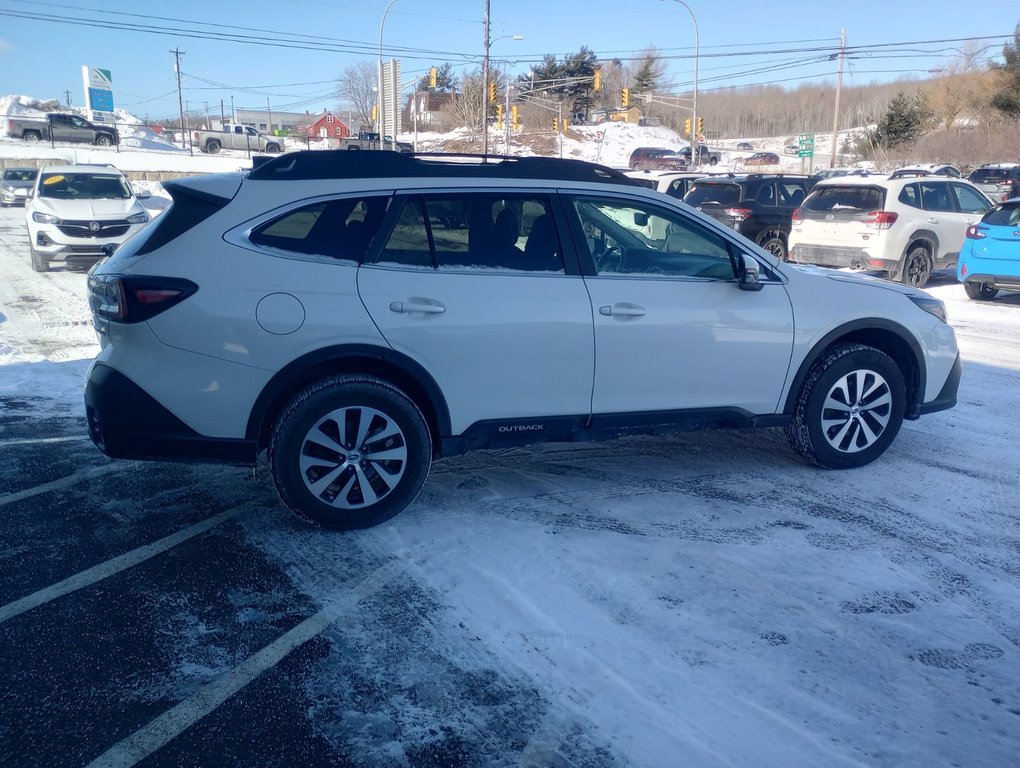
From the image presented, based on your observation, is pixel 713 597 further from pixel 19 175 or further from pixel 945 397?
pixel 19 175

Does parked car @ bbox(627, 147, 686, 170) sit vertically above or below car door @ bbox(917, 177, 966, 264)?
above

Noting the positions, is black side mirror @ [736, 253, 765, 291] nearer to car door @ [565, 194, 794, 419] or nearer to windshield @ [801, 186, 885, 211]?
car door @ [565, 194, 794, 419]

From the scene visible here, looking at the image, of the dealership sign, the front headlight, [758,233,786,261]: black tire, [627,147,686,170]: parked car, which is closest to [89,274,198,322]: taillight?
the front headlight

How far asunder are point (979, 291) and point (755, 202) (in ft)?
15.7

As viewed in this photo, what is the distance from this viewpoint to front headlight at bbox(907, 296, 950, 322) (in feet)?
18.4

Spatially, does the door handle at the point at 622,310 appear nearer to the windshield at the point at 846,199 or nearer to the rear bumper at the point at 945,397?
the rear bumper at the point at 945,397

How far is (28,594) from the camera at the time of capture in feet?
12.5

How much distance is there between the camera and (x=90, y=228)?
14125 mm

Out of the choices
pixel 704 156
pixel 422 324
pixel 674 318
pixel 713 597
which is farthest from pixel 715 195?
pixel 704 156

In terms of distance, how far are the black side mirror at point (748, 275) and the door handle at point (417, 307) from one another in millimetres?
1758

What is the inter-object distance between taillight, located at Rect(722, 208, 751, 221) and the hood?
1051 centimetres

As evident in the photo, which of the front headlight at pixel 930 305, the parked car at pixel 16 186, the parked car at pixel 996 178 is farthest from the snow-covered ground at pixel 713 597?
the parked car at pixel 996 178

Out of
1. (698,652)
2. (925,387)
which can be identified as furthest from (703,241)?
(698,652)

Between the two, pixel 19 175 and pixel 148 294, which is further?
pixel 19 175
